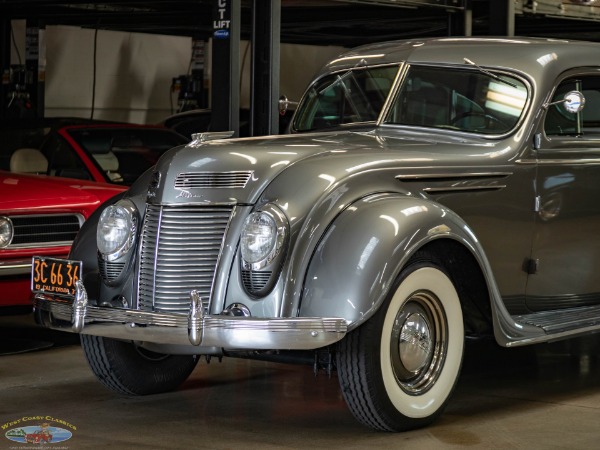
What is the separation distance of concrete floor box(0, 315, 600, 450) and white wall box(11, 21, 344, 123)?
9.95m

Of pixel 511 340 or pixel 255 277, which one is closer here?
pixel 255 277

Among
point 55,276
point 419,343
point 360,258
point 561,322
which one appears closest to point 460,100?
point 561,322

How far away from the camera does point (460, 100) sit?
21.4 ft

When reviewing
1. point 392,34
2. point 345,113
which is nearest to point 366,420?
point 345,113

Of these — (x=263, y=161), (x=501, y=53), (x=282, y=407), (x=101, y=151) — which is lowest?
(x=282, y=407)

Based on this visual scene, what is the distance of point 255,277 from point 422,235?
0.74 meters

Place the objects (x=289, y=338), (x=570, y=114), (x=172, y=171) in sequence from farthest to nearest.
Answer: (x=570, y=114) → (x=172, y=171) → (x=289, y=338)

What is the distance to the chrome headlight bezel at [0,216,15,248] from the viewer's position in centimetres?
723

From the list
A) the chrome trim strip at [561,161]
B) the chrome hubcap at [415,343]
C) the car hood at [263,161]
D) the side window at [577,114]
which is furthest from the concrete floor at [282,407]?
the side window at [577,114]

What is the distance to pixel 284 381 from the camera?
6684mm

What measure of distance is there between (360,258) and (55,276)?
1572mm

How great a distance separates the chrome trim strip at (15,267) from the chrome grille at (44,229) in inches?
4.1

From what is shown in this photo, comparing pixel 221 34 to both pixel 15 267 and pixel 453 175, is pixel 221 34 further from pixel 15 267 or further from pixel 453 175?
pixel 453 175

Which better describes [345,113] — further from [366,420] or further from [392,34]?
[392,34]
